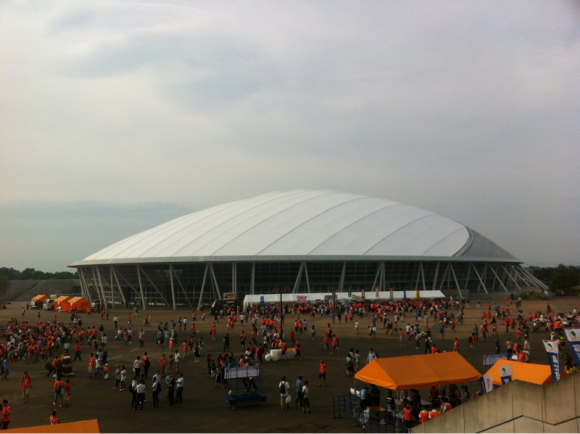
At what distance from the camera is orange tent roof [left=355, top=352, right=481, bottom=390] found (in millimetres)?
14172

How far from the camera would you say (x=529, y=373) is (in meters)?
14.1

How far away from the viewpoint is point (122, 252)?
67188 mm

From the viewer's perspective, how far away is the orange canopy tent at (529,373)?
1361 centimetres

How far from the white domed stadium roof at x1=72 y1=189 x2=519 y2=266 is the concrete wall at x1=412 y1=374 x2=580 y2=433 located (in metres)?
45.5

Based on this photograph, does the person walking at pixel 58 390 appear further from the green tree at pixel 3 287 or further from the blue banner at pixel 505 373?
the green tree at pixel 3 287

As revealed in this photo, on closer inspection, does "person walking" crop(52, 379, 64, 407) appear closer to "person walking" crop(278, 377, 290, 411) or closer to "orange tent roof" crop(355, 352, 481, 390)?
"person walking" crop(278, 377, 290, 411)

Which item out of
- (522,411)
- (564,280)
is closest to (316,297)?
(522,411)

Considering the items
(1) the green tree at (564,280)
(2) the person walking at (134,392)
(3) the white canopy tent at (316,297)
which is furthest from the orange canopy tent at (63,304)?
(1) the green tree at (564,280)

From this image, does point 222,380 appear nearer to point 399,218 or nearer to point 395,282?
point 395,282

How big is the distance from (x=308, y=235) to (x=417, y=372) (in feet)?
152

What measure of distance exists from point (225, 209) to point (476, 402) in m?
67.1

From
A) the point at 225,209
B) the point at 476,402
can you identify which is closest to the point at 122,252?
the point at 225,209

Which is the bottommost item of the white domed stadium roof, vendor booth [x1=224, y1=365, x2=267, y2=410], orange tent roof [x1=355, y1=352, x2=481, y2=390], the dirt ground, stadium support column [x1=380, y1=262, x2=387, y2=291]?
the dirt ground

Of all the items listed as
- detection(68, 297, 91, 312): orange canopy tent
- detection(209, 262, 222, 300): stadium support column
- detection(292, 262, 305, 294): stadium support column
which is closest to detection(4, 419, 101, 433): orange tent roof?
detection(292, 262, 305, 294): stadium support column
